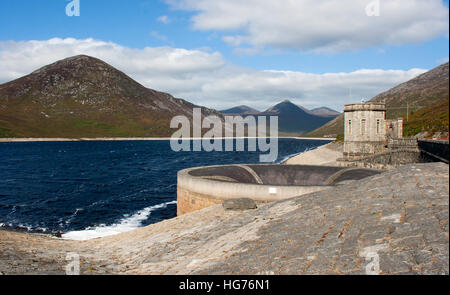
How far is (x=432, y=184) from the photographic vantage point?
10.4 meters

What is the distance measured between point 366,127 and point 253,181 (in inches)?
868

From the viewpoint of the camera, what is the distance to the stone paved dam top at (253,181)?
72.6 feet

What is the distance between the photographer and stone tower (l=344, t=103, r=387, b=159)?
141 feet

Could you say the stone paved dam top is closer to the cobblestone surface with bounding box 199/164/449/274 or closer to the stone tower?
the cobblestone surface with bounding box 199/164/449/274

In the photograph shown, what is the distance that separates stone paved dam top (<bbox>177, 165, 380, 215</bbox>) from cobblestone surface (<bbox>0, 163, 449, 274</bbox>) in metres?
5.43

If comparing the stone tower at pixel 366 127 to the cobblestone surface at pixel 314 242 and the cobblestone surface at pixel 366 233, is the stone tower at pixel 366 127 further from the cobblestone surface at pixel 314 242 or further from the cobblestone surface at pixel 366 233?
the cobblestone surface at pixel 366 233

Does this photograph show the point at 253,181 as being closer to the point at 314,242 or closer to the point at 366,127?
the point at 314,242

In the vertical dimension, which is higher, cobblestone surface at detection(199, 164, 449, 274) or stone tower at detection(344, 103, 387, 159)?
stone tower at detection(344, 103, 387, 159)

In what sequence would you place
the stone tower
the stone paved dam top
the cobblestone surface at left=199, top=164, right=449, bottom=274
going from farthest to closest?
the stone tower, the stone paved dam top, the cobblestone surface at left=199, top=164, right=449, bottom=274

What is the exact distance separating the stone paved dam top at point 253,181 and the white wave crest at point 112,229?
25.1 ft

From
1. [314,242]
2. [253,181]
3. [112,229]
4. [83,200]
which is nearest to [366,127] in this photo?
[253,181]

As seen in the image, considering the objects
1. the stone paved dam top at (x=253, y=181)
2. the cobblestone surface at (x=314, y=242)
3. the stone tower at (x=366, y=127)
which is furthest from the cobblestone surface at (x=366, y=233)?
the stone tower at (x=366, y=127)

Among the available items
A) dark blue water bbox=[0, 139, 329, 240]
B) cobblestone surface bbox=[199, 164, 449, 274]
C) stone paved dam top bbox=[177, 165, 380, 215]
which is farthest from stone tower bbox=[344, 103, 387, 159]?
cobblestone surface bbox=[199, 164, 449, 274]

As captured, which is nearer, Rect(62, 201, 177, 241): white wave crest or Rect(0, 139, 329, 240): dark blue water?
Rect(62, 201, 177, 241): white wave crest
